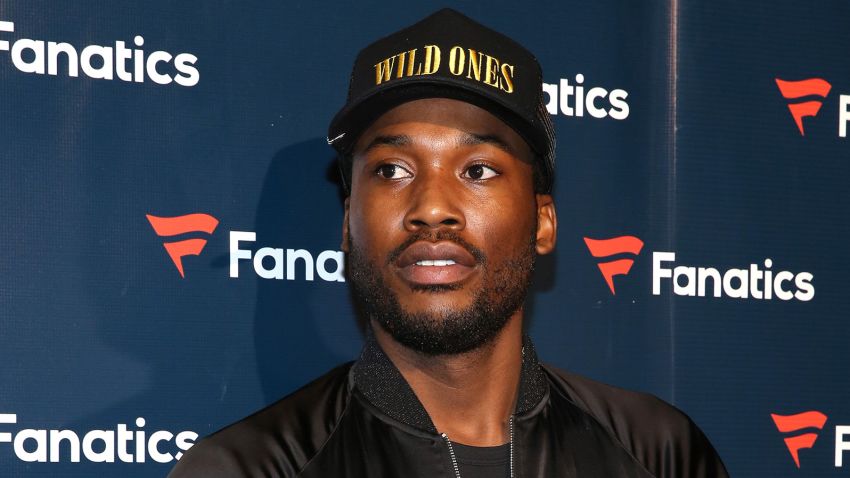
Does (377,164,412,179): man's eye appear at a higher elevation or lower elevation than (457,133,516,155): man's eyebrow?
lower

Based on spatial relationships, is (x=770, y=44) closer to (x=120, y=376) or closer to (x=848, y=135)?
(x=848, y=135)

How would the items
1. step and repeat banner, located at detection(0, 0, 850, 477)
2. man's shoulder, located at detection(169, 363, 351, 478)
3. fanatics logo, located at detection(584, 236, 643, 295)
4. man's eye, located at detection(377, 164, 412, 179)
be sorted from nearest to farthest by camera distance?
man's shoulder, located at detection(169, 363, 351, 478), man's eye, located at detection(377, 164, 412, 179), step and repeat banner, located at detection(0, 0, 850, 477), fanatics logo, located at detection(584, 236, 643, 295)

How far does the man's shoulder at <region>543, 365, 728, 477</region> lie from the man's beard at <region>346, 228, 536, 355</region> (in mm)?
216

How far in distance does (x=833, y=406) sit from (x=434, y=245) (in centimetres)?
106

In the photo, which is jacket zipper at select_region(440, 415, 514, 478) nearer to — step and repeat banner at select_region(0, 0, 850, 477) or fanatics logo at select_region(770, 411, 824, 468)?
step and repeat banner at select_region(0, 0, 850, 477)

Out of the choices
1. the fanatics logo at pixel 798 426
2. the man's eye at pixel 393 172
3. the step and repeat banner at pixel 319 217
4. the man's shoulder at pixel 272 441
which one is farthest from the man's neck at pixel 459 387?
the fanatics logo at pixel 798 426

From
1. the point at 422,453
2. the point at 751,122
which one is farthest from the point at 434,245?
the point at 751,122

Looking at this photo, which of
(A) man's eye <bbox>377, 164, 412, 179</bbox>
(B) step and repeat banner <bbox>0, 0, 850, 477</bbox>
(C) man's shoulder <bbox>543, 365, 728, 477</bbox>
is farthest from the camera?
(B) step and repeat banner <bbox>0, 0, 850, 477</bbox>

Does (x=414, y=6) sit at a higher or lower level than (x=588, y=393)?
higher

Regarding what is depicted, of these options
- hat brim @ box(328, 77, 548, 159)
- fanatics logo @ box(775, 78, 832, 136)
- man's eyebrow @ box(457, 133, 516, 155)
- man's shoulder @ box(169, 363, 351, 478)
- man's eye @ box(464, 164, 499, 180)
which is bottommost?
man's shoulder @ box(169, 363, 351, 478)

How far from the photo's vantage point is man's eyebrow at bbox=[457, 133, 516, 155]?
4.91 feet

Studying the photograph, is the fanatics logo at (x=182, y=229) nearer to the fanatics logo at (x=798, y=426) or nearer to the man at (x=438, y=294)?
the man at (x=438, y=294)

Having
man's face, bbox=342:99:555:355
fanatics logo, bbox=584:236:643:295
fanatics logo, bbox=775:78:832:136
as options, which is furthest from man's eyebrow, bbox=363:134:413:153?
fanatics logo, bbox=775:78:832:136

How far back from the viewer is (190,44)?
6.03 feet
